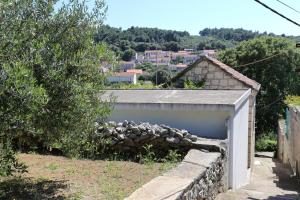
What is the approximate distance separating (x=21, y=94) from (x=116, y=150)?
20.0 feet

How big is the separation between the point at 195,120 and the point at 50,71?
6.45m

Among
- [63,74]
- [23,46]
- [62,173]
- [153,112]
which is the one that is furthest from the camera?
[153,112]

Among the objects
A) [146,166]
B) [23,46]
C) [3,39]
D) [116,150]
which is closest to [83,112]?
[23,46]

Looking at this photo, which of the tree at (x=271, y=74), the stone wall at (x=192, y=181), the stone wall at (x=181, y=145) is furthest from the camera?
the tree at (x=271, y=74)

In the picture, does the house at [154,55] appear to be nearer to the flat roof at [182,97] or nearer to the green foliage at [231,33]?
the green foliage at [231,33]

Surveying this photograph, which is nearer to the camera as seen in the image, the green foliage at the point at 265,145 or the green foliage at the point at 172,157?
the green foliage at the point at 172,157

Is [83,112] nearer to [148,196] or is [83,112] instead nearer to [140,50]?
[148,196]

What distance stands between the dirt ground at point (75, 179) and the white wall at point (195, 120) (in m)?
2.10

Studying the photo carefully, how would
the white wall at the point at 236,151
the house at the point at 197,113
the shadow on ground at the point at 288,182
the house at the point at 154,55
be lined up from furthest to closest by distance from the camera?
the house at the point at 154,55
the shadow on ground at the point at 288,182
the white wall at the point at 236,151
the house at the point at 197,113

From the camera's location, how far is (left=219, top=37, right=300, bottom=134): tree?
35812mm

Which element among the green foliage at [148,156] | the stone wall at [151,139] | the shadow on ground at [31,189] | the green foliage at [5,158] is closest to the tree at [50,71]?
the green foliage at [5,158]

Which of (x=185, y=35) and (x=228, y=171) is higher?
(x=185, y=35)

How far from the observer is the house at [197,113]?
1073 centimetres

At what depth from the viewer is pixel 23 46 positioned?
15.6 feet
